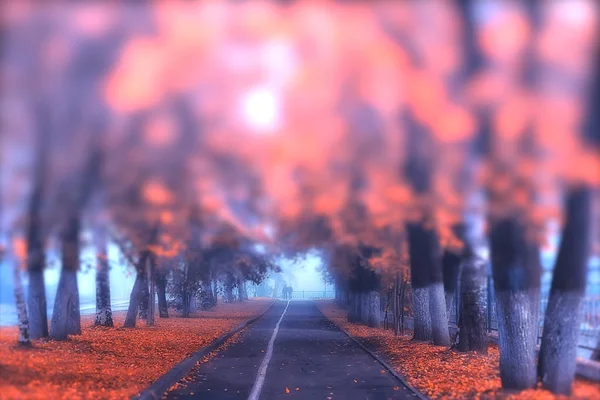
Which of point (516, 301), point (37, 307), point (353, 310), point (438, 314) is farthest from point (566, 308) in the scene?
point (353, 310)

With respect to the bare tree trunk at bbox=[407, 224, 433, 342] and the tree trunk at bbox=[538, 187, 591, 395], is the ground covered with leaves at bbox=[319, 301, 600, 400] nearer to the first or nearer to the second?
the tree trunk at bbox=[538, 187, 591, 395]

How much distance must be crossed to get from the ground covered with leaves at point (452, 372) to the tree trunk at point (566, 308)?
12.5 inches

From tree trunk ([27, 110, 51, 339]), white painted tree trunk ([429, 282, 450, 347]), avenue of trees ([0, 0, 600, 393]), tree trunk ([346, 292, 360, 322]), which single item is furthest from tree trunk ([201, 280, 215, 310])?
avenue of trees ([0, 0, 600, 393])

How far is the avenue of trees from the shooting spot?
23.5ft

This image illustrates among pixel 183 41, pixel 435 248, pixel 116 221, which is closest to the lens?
pixel 183 41

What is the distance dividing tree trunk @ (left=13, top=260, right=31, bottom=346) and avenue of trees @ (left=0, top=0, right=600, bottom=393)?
822 millimetres

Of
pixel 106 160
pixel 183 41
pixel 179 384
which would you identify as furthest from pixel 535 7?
pixel 179 384

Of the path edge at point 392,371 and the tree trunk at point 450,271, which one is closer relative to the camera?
the path edge at point 392,371

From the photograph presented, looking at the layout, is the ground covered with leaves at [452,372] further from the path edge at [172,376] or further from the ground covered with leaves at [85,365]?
the ground covered with leaves at [85,365]

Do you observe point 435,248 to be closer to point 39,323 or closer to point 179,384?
point 179,384

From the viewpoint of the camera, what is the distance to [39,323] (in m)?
17.1

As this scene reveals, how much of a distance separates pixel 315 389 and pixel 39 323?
24.9 ft

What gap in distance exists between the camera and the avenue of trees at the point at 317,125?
23.5ft

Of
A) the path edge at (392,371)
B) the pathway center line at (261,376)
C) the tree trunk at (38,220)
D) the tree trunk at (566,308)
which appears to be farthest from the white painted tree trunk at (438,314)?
the tree trunk at (38,220)
